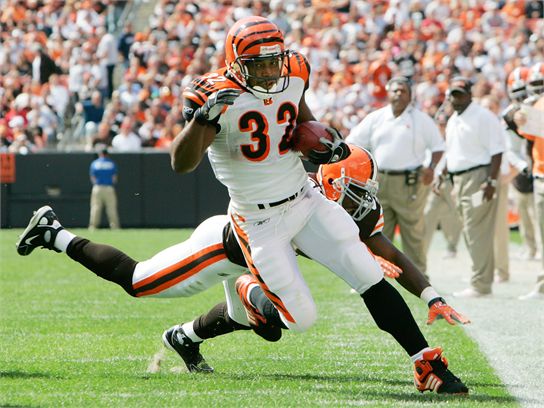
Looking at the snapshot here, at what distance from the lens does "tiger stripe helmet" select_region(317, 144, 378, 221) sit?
529 cm

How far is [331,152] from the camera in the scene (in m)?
4.36

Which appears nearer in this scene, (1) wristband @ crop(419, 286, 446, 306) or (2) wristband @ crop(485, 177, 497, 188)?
(1) wristband @ crop(419, 286, 446, 306)

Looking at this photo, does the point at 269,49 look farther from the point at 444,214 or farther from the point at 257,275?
the point at 444,214

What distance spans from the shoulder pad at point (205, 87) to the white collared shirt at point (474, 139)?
13.4 ft

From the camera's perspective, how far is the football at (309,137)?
4.34 meters

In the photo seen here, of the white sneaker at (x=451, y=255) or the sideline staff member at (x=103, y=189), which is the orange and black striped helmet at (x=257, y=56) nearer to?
the white sneaker at (x=451, y=255)

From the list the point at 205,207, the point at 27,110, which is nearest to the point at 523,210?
the point at 205,207

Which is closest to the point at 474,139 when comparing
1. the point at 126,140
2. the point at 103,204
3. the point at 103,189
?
the point at 103,189

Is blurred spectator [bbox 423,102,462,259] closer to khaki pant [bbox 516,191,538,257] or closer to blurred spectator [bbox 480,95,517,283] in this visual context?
blurred spectator [bbox 480,95,517,283]

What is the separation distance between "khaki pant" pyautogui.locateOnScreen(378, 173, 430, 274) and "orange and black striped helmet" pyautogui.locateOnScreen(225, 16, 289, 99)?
3.91m

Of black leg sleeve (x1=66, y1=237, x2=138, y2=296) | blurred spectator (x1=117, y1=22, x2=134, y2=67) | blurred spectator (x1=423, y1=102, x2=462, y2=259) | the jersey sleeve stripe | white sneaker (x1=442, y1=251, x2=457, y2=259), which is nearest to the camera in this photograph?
the jersey sleeve stripe

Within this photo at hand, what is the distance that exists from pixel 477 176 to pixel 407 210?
58cm

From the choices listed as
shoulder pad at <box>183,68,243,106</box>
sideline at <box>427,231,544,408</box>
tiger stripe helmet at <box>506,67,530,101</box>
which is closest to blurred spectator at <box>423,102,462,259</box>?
sideline at <box>427,231,544,408</box>

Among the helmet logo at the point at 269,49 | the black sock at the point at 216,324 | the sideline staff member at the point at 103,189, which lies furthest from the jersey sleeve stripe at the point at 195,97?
Result: the sideline staff member at the point at 103,189
